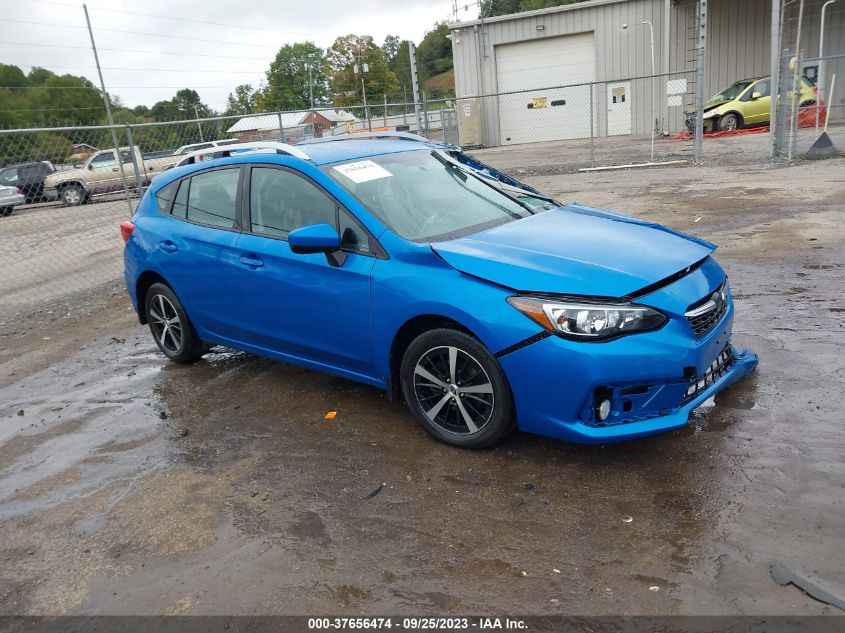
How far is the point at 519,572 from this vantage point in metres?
2.81

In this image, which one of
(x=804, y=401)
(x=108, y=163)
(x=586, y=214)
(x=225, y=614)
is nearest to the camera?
(x=225, y=614)

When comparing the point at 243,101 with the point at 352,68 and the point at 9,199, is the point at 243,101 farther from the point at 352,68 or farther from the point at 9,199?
the point at 9,199

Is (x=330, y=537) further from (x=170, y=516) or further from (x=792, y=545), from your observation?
(x=792, y=545)

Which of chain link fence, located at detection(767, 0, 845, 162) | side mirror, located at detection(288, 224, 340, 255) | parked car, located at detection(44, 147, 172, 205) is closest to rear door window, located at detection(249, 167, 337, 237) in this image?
side mirror, located at detection(288, 224, 340, 255)

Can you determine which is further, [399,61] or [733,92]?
[399,61]

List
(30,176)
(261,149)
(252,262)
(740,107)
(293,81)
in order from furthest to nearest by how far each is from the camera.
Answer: (293,81), (740,107), (30,176), (261,149), (252,262)

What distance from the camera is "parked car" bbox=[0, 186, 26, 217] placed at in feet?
34.8

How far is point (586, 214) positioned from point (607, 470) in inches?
70.6

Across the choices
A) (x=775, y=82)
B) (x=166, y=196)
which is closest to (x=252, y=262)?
(x=166, y=196)

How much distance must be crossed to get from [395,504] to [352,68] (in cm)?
8434

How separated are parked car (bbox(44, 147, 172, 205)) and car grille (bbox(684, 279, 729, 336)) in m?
8.47

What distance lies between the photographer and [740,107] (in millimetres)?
22078

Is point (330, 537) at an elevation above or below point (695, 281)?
below

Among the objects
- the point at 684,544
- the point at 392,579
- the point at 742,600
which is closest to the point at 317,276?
the point at 392,579
